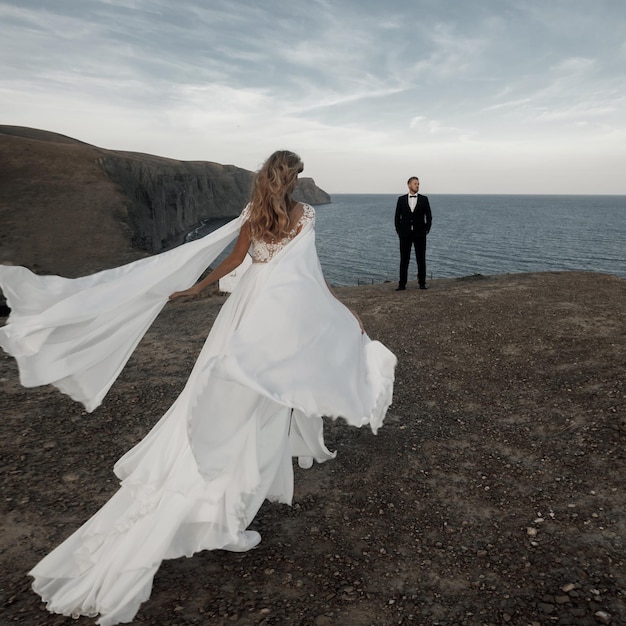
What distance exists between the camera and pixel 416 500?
486 cm

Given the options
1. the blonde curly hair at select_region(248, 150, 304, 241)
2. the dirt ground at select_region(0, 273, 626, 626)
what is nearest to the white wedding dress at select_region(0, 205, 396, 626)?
the blonde curly hair at select_region(248, 150, 304, 241)

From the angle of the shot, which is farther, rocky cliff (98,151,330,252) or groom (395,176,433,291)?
rocky cliff (98,151,330,252)

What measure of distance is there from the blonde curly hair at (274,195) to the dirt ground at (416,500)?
105 inches

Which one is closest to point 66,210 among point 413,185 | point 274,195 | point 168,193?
point 413,185

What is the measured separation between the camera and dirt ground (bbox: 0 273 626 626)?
3.54 m

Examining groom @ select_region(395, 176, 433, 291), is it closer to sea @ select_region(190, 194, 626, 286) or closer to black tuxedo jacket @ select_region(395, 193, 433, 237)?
black tuxedo jacket @ select_region(395, 193, 433, 237)

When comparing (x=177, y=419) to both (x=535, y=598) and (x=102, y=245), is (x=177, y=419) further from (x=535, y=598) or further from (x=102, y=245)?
(x=102, y=245)

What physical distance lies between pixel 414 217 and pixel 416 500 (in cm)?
995

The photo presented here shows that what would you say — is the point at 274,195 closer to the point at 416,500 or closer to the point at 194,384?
the point at 194,384

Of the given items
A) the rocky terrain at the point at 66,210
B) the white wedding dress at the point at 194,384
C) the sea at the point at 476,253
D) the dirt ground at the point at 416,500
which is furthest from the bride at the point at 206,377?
the sea at the point at 476,253

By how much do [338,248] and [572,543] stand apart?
5733 centimetres

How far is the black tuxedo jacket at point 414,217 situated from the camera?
1354 centimetres

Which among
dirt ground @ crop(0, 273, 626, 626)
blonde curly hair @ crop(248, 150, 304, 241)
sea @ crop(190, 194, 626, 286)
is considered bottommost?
sea @ crop(190, 194, 626, 286)

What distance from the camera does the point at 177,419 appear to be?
3.95m
